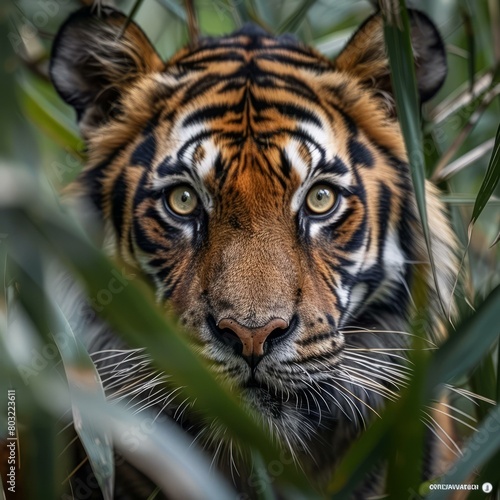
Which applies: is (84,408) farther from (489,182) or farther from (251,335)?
(489,182)

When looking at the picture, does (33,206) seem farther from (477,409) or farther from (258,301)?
(477,409)

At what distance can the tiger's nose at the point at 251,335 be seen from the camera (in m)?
1.48

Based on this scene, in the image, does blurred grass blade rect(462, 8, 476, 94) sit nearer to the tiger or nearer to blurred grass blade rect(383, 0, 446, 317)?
the tiger

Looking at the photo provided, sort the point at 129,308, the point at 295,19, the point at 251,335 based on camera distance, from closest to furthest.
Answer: the point at 129,308 < the point at 251,335 < the point at 295,19

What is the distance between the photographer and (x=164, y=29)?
5.98ft

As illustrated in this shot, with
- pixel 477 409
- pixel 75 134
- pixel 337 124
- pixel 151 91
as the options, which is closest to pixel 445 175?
pixel 337 124

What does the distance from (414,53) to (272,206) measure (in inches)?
18.4

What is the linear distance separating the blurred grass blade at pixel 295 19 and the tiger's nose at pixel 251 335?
677 mm

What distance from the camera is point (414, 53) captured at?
5.59 feet

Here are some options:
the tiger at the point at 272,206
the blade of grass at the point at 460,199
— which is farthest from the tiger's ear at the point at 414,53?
the blade of grass at the point at 460,199

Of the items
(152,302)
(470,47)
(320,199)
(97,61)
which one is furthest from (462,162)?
(152,302)

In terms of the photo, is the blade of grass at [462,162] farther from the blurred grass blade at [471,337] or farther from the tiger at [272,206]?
the blurred grass blade at [471,337]

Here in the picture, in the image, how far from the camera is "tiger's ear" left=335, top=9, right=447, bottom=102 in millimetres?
1703

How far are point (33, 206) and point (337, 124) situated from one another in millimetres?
970
